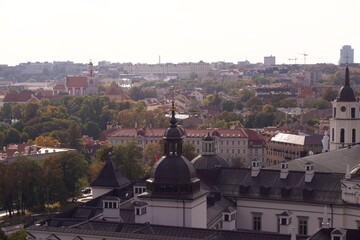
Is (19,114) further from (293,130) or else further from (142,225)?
(142,225)

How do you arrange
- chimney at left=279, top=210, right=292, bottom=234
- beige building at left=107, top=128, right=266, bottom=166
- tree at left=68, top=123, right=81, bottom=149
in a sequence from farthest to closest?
tree at left=68, top=123, right=81, bottom=149 < beige building at left=107, top=128, right=266, bottom=166 < chimney at left=279, top=210, right=292, bottom=234

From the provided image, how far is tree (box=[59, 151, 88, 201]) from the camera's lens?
85312 millimetres

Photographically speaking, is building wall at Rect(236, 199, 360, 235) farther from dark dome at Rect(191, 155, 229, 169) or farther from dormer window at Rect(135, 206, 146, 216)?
dormer window at Rect(135, 206, 146, 216)

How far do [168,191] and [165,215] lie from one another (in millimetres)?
1571

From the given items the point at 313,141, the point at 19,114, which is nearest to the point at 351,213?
the point at 313,141

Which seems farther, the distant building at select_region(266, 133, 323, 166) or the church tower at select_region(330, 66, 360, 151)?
the distant building at select_region(266, 133, 323, 166)

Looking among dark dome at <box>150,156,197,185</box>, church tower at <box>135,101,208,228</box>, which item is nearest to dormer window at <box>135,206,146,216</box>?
church tower at <box>135,101,208,228</box>

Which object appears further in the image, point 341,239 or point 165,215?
point 165,215

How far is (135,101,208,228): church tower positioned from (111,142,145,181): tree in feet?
138

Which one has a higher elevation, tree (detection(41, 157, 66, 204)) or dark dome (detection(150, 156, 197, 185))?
dark dome (detection(150, 156, 197, 185))

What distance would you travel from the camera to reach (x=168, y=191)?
160 ft

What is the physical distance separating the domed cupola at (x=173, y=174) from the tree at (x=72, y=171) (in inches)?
1459

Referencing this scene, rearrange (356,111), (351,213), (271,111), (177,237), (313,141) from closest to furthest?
(177,237)
(351,213)
(356,111)
(313,141)
(271,111)

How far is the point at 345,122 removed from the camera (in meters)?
74.9
